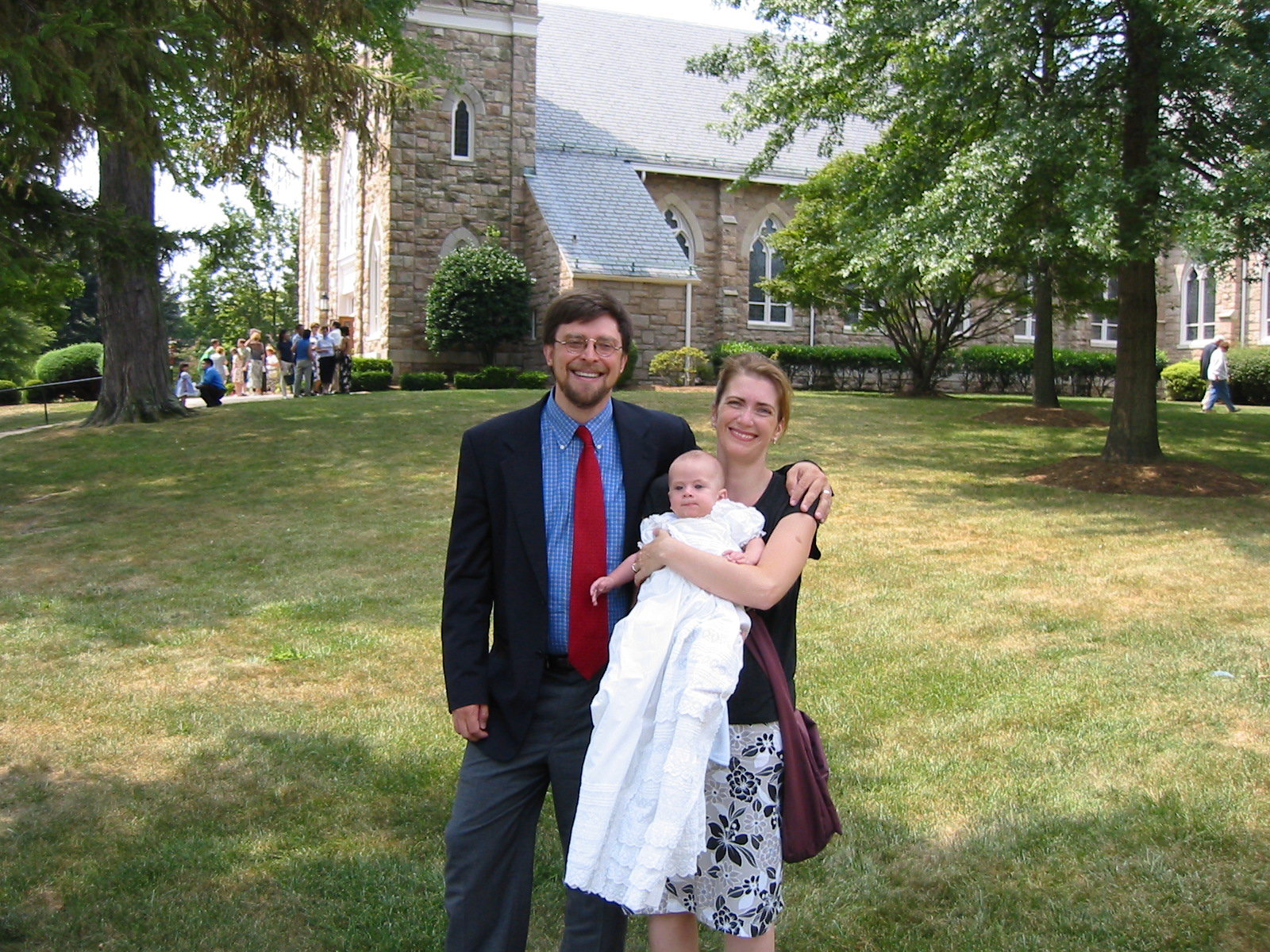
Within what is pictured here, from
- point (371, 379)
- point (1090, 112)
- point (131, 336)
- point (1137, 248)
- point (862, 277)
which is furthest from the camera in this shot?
point (371, 379)

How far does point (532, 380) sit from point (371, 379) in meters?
3.69

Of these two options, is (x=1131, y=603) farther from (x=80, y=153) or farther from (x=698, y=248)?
(x=698, y=248)

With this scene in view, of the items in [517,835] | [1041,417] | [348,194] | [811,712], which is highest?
[348,194]

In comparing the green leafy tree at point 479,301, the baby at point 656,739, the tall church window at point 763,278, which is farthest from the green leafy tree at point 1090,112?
the tall church window at point 763,278

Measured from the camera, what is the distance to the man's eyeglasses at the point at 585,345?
284 centimetres

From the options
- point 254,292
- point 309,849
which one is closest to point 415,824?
point 309,849

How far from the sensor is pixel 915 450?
50.2 feet

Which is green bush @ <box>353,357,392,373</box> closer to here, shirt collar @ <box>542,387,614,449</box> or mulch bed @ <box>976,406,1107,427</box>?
mulch bed @ <box>976,406,1107,427</box>

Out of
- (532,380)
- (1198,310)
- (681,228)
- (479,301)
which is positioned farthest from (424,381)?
(1198,310)

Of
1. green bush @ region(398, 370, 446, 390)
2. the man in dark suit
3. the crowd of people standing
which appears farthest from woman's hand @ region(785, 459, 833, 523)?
green bush @ region(398, 370, 446, 390)

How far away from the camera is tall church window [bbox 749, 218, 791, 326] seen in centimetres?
3131

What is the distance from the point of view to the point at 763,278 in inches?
1230

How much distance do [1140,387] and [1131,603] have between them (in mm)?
6359

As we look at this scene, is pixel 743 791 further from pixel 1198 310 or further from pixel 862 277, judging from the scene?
pixel 1198 310
